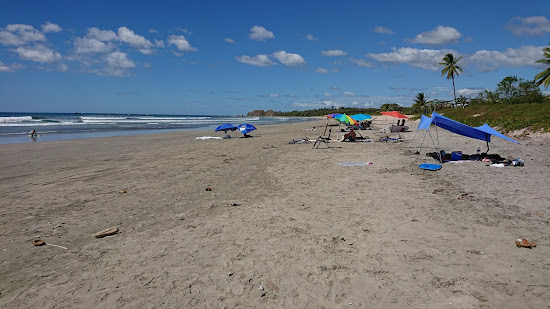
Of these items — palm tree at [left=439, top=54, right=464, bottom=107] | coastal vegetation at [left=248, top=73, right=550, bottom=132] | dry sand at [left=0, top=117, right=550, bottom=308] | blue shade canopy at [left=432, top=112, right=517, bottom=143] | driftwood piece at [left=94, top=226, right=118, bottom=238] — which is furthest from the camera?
palm tree at [left=439, top=54, right=464, bottom=107]

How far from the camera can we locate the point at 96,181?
945 centimetres

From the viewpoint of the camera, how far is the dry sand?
12.0ft

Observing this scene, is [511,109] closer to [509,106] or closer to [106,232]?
[509,106]

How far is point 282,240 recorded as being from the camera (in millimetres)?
5090

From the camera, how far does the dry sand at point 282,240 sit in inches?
144

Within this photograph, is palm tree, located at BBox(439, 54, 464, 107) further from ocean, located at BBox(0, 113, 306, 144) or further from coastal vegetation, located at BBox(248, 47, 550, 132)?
ocean, located at BBox(0, 113, 306, 144)

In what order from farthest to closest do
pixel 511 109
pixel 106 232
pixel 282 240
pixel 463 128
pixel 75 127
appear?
1. pixel 75 127
2. pixel 511 109
3. pixel 463 128
4. pixel 106 232
5. pixel 282 240

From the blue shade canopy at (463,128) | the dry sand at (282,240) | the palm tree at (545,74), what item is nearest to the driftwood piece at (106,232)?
the dry sand at (282,240)

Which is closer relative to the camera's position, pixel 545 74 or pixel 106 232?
pixel 106 232

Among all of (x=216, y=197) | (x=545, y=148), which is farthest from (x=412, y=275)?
(x=545, y=148)

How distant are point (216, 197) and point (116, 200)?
2434 millimetres

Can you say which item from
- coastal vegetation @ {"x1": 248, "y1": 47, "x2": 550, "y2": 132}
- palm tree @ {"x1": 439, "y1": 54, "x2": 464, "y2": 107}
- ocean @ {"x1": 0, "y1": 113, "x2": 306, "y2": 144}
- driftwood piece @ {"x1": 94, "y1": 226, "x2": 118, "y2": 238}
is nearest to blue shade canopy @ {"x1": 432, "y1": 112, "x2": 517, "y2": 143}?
coastal vegetation @ {"x1": 248, "y1": 47, "x2": 550, "y2": 132}

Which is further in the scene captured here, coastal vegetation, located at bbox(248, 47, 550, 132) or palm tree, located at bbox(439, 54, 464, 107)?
palm tree, located at bbox(439, 54, 464, 107)

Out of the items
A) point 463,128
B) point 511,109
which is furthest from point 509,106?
point 463,128
